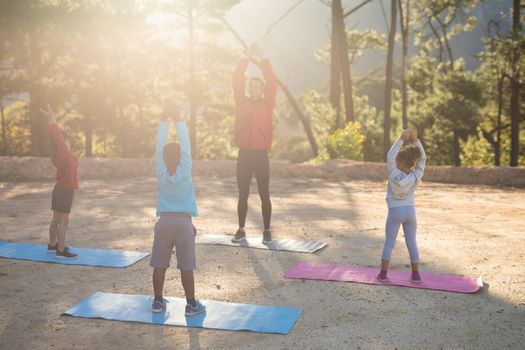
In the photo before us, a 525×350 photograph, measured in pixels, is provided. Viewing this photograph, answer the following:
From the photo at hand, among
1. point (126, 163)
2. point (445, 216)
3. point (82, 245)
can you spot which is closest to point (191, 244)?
point (82, 245)

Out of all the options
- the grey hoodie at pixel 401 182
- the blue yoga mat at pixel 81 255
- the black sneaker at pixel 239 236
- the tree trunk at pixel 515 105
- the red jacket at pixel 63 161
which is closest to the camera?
the grey hoodie at pixel 401 182

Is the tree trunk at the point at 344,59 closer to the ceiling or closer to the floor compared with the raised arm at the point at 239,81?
closer to the ceiling

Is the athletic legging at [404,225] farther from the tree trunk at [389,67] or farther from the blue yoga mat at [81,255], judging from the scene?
the tree trunk at [389,67]

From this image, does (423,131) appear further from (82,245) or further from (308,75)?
(308,75)

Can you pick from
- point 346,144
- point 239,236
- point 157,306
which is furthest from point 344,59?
point 157,306

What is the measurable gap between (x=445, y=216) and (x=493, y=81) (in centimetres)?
2235

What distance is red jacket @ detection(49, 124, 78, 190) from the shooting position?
593cm

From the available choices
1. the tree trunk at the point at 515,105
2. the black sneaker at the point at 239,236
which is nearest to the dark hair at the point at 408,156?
the black sneaker at the point at 239,236

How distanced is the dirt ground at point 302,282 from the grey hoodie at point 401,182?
754 millimetres

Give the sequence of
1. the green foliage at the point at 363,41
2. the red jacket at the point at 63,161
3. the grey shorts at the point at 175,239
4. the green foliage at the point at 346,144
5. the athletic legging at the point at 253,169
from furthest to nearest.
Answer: the green foliage at the point at 363,41, the green foliage at the point at 346,144, the athletic legging at the point at 253,169, the red jacket at the point at 63,161, the grey shorts at the point at 175,239

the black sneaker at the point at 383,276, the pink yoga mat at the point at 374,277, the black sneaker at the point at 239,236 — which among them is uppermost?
the black sneaker at the point at 239,236

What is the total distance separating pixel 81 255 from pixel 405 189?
3456mm

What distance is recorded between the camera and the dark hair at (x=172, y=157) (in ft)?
14.0

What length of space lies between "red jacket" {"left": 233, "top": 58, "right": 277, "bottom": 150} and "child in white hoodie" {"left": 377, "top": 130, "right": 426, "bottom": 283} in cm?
177
